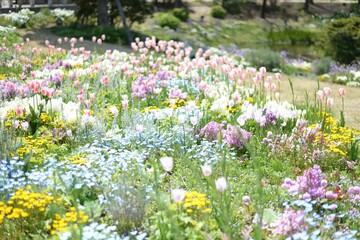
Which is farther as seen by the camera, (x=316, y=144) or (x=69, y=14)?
(x=69, y=14)

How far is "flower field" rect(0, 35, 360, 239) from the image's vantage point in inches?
158

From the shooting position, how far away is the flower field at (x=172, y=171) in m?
4.00

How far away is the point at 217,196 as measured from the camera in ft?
14.0

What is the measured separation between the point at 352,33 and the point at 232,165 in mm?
13589

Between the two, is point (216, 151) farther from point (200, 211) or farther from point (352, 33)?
point (352, 33)

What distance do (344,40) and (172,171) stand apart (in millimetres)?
14261

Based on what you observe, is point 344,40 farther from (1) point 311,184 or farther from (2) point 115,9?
(1) point 311,184

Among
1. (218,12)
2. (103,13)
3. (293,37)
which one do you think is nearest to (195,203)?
(103,13)

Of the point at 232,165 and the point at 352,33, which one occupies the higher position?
the point at 232,165

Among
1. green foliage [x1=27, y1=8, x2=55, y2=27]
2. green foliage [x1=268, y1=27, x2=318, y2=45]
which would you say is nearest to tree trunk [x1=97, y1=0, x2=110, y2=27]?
green foliage [x1=27, y1=8, x2=55, y2=27]

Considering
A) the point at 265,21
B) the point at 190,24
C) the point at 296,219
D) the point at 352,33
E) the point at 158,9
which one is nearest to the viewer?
the point at 296,219

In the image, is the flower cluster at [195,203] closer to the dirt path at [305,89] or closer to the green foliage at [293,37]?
the dirt path at [305,89]

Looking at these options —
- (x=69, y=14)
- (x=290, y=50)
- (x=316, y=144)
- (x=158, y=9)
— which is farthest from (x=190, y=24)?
(x=316, y=144)

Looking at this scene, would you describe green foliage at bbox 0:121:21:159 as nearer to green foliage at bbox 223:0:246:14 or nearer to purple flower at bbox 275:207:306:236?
purple flower at bbox 275:207:306:236
